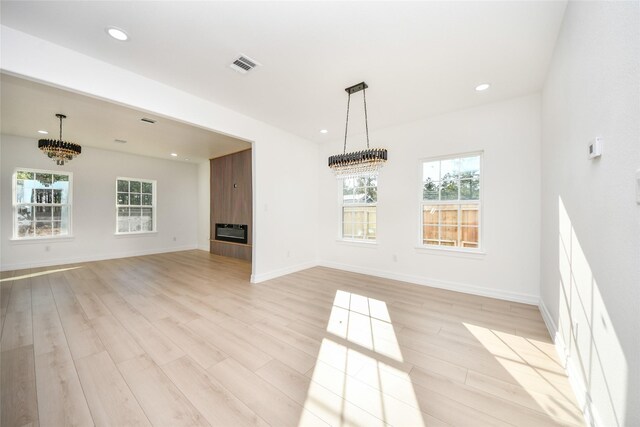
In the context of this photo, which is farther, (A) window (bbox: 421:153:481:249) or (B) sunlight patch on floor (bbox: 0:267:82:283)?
(B) sunlight patch on floor (bbox: 0:267:82:283)

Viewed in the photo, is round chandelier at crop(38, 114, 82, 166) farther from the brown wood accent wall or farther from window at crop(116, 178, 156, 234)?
the brown wood accent wall

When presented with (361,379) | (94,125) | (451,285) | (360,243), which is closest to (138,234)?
(94,125)

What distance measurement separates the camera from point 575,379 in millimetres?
1729

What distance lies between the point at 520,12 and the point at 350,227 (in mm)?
3955

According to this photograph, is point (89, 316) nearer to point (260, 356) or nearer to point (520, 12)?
point (260, 356)

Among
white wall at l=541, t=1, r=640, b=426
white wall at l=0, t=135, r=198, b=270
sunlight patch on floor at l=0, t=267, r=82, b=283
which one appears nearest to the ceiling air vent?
white wall at l=541, t=1, r=640, b=426

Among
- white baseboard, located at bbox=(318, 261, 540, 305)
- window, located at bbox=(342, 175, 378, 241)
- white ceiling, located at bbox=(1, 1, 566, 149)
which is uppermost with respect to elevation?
white ceiling, located at bbox=(1, 1, 566, 149)

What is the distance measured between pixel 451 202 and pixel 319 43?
310 cm

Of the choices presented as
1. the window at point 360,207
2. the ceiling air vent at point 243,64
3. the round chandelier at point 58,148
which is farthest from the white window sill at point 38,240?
the window at point 360,207

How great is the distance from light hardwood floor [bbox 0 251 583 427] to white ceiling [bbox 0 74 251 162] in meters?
2.87

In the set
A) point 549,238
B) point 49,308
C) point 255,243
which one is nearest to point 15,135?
point 49,308

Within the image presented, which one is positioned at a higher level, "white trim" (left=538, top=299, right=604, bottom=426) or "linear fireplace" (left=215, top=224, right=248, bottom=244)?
"linear fireplace" (left=215, top=224, right=248, bottom=244)

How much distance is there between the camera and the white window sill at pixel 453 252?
369 cm

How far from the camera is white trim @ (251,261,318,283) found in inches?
171
